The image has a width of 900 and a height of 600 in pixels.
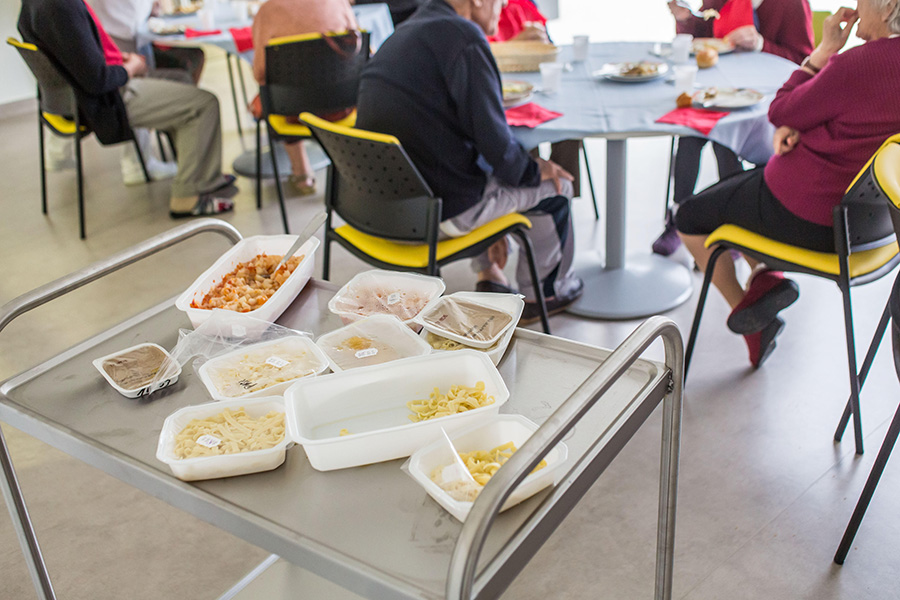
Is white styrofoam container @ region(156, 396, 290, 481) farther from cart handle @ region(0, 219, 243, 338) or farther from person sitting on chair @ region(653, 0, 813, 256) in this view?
person sitting on chair @ region(653, 0, 813, 256)

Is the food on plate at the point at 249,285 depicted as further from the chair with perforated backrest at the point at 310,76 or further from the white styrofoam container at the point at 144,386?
the chair with perforated backrest at the point at 310,76

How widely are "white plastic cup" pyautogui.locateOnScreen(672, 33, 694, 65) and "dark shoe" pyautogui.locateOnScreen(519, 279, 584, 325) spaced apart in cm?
84

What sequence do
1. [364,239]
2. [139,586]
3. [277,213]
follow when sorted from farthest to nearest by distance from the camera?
[277,213], [364,239], [139,586]

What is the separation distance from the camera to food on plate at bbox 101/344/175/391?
4.01 ft

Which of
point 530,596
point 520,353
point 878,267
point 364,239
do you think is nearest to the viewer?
point 520,353

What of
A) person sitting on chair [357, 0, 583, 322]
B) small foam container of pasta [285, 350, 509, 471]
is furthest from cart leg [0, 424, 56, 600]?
person sitting on chair [357, 0, 583, 322]

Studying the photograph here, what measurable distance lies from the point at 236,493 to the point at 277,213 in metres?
2.96

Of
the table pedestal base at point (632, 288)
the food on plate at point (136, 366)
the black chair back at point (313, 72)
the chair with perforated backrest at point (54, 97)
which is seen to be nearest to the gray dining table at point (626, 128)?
the table pedestal base at point (632, 288)

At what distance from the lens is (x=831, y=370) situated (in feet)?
7.54

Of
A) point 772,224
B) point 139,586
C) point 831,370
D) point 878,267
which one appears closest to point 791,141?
point 772,224

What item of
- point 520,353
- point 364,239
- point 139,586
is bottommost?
point 139,586

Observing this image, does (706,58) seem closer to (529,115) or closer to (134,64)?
(529,115)

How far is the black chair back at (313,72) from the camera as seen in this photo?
9.93ft

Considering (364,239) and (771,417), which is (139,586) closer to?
(364,239)
